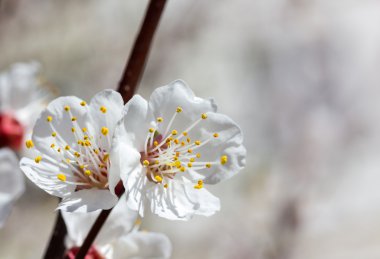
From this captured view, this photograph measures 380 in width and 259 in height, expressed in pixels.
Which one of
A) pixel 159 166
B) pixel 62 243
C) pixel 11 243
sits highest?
pixel 159 166

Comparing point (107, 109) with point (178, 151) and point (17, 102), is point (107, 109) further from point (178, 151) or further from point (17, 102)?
point (17, 102)

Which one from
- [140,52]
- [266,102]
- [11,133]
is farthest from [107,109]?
[266,102]

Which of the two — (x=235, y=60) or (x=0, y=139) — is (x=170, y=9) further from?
(x=0, y=139)

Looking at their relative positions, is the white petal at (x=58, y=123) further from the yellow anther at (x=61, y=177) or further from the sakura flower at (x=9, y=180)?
the sakura flower at (x=9, y=180)

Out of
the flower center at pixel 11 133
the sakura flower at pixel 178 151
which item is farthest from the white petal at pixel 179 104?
the flower center at pixel 11 133

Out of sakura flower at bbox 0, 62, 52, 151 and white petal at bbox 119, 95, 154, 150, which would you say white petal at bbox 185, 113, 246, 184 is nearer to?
white petal at bbox 119, 95, 154, 150

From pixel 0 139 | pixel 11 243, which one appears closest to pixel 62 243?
pixel 0 139
